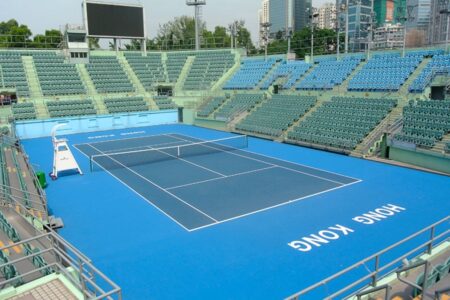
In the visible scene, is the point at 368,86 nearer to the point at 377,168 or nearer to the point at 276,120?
the point at 276,120

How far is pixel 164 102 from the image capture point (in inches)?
1658

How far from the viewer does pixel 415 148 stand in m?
20.2

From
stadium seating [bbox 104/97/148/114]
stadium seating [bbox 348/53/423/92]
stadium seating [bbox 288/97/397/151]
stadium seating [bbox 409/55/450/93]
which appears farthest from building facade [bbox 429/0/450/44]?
stadium seating [bbox 104/97/148/114]

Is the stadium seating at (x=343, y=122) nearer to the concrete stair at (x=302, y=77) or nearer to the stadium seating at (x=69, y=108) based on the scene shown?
the concrete stair at (x=302, y=77)

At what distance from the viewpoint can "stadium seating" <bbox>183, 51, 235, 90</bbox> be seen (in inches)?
1793

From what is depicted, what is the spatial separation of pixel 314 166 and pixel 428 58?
1716cm

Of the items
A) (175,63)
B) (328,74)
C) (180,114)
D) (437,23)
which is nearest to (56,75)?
(180,114)

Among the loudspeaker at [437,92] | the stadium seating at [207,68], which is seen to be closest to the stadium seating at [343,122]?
the loudspeaker at [437,92]

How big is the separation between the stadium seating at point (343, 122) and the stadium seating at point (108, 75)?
2393 cm

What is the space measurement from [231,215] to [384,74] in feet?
76.1

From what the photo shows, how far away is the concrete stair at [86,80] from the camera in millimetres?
41125

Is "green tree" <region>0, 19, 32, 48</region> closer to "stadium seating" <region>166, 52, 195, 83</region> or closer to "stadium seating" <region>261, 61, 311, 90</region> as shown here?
"stadium seating" <region>166, 52, 195, 83</region>

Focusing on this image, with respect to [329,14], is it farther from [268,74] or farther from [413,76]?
[413,76]

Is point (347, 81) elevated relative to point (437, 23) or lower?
lower
